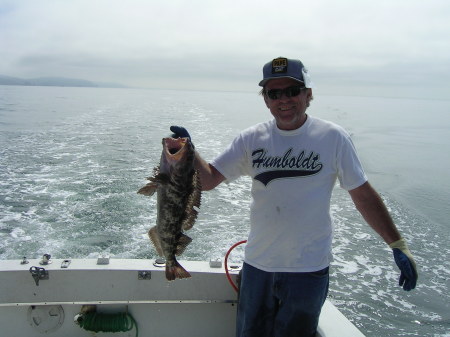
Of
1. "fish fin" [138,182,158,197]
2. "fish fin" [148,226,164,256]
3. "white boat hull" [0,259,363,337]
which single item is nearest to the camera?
"fish fin" [138,182,158,197]

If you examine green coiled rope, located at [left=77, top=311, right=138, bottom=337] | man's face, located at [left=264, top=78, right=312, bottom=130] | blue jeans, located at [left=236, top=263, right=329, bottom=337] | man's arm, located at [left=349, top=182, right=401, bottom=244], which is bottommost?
green coiled rope, located at [left=77, top=311, right=138, bottom=337]

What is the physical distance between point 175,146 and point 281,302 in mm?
1522

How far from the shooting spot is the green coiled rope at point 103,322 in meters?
3.74

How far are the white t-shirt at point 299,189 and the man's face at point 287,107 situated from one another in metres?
0.06

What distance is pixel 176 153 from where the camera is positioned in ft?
7.88

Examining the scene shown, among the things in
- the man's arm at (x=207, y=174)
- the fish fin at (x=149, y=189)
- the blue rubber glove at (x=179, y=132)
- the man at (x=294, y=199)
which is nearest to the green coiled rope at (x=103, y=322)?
the man at (x=294, y=199)

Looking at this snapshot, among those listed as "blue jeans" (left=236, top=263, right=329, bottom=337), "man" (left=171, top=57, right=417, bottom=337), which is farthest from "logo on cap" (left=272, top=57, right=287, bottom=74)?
Answer: "blue jeans" (left=236, top=263, right=329, bottom=337)

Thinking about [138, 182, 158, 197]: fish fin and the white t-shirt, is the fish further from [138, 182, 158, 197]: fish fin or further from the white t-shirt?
the white t-shirt

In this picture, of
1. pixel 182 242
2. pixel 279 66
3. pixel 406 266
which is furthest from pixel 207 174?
pixel 406 266

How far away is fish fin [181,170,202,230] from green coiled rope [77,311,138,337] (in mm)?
1689

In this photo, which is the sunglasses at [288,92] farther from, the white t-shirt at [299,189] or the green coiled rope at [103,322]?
the green coiled rope at [103,322]

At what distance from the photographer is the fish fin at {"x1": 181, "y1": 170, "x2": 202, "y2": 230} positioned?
8.46 ft

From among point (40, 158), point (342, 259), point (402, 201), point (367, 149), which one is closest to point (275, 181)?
point (342, 259)

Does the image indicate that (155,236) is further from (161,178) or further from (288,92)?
(288,92)
